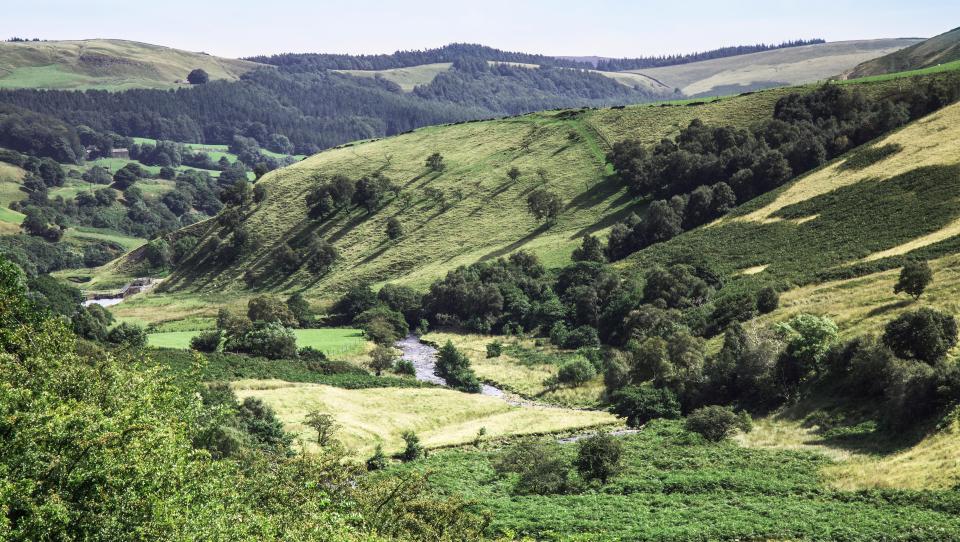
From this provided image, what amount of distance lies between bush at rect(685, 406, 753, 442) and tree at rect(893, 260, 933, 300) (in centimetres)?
1635

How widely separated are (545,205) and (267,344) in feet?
170

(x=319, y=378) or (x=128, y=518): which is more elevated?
(x=128, y=518)

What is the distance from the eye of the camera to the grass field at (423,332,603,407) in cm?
7412

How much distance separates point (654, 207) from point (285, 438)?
65.9m

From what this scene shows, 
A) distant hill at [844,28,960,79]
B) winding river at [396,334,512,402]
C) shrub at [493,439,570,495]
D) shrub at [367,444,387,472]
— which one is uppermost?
distant hill at [844,28,960,79]

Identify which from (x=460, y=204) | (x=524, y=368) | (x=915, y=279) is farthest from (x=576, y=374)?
(x=460, y=204)

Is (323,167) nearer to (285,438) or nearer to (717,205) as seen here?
(717,205)

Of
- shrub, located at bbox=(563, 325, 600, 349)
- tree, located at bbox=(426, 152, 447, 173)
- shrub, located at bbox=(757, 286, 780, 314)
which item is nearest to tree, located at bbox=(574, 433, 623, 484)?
shrub, located at bbox=(757, 286, 780, 314)

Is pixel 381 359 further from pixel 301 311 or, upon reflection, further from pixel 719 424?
pixel 719 424

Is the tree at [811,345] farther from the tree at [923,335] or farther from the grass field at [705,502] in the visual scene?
the grass field at [705,502]

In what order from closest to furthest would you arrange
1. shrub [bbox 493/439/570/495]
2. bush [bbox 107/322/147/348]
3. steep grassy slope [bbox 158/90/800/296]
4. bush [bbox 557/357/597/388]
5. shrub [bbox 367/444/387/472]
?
shrub [bbox 493/439/570/495] → shrub [bbox 367/444/387/472] → bush [bbox 557/357/597/388] → bush [bbox 107/322/147/348] → steep grassy slope [bbox 158/90/800/296]

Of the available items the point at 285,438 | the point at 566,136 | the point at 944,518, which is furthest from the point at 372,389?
the point at 566,136

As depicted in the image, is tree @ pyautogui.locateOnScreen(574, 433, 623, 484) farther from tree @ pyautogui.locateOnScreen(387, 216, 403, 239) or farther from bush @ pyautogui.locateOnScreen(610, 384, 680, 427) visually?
tree @ pyautogui.locateOnScreen(387, 216, 403, 239)

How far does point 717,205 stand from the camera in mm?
107438
